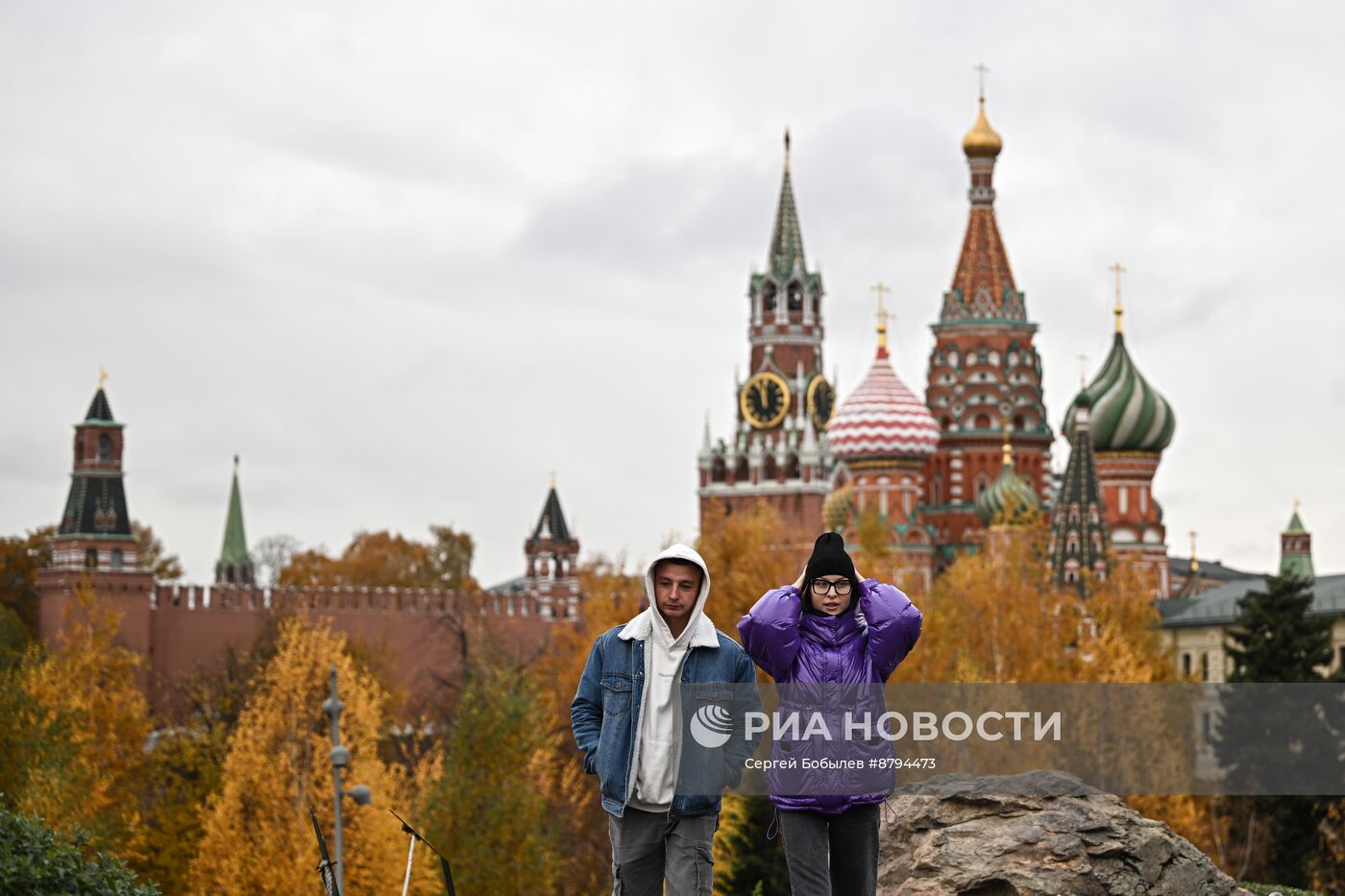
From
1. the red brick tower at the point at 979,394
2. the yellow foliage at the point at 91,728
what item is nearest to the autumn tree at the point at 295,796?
the yellow foliage at the point at 91,728

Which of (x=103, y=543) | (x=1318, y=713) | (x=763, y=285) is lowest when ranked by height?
(x=1318, y=713)

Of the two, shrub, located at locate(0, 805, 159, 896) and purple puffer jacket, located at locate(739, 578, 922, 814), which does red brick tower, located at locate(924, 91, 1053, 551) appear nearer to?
shrub, located at locate(0, 805, 159, 896)

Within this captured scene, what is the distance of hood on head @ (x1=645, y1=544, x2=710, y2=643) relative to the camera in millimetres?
8438

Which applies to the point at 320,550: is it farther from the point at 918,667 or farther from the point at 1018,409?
the point at 918,667

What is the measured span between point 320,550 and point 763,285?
26418 millimetres

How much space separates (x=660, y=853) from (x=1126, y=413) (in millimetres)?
73449

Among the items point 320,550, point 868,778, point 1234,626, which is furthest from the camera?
point 320,550

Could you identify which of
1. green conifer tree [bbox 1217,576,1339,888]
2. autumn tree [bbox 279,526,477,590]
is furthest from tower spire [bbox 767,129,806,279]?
green conifer tree [bbox 1217,576,1339,888]

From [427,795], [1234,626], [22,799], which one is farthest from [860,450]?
[22,799]

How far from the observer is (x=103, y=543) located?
79.1 metres

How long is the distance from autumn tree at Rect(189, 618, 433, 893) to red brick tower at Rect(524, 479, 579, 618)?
5420 centimetres

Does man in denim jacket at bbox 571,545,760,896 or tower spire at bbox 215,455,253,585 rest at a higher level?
tower spire at bbox 215,455,253,585

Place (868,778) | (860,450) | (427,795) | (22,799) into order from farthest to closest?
1. (860,450)
2. (427,795)
3. (22,799)
4. (868,778)

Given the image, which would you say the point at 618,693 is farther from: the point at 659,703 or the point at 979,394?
the point at 979,394
